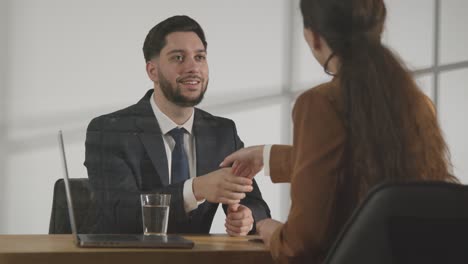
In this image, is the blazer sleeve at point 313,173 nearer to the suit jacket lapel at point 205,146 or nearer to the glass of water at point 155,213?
the glass of water at point 155,213

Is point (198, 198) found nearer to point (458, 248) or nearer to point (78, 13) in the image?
point (78, 13)

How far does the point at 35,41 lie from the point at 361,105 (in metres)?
1.95

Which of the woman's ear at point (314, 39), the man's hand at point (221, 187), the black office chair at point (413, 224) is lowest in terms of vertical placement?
the man's hand at point (221, 187)

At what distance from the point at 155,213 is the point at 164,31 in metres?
1.06

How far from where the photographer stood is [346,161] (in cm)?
158

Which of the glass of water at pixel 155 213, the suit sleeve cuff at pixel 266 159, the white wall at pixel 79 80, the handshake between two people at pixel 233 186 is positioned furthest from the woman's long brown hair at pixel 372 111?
the white wall at pixel 79 80

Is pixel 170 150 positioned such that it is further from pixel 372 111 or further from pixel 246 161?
pixel 372 111

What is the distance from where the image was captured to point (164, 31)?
3021mm

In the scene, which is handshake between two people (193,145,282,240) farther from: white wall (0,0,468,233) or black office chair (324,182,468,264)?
black office chair (324,182,468,264)

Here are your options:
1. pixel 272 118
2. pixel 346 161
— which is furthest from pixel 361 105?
pixel 272 118

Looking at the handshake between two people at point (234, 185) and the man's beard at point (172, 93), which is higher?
the man's beard at point (172, 93)

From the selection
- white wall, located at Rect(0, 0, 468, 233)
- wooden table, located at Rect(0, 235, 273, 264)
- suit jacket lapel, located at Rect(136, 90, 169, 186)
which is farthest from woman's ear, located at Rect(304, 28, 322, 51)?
white wall, located at Rect(0, 0, 468, 233)

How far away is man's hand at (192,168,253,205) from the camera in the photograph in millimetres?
2340

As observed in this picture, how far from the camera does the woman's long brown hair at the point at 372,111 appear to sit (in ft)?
5.14
